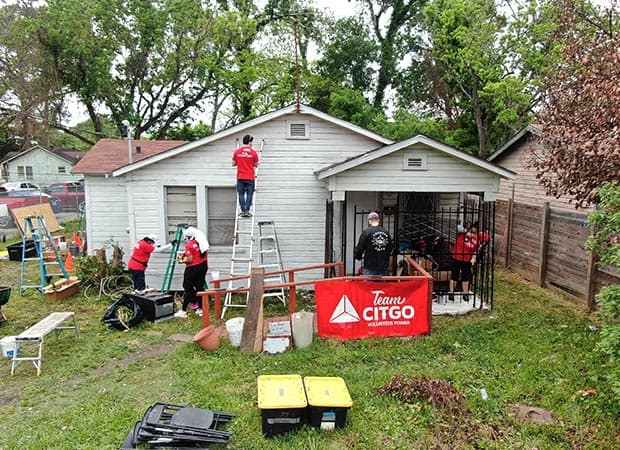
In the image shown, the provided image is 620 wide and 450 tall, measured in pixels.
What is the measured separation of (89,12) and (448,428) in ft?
93.5

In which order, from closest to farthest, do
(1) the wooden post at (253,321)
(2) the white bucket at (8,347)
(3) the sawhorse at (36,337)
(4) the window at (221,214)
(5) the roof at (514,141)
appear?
1. (3) the sawhorse at (36,337)
2. (2) the white bucket at (8,347)
3. (1) the wooden post at (253,321)
4. (4) the window at (221,214)
5. (5) the roof at (514,141)

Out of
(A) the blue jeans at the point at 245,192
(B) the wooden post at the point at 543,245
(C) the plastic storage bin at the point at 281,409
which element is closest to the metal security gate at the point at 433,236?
(B) the wooden post at the point at 543,245

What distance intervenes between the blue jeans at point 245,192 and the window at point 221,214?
980mm

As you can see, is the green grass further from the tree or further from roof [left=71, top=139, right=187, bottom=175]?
roof [left=71, top=139, right=187, bottom=175]

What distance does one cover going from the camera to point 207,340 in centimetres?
696

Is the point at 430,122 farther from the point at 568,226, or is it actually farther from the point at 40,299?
the point at 40,299

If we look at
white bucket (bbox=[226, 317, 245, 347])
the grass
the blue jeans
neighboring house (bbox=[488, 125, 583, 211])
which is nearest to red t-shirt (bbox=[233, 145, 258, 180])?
the blue jeans

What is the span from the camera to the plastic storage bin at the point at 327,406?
15.4 feet

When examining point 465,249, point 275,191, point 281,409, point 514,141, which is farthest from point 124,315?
point 514,141

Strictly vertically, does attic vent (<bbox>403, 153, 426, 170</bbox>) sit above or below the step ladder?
above

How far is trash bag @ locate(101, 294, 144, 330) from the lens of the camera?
821 centimetres

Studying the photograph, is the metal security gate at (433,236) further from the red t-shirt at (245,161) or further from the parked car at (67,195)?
the parked car at (67,195)

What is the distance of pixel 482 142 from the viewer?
21.1 m

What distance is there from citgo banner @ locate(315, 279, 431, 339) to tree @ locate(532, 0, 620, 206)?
9.92 ft
